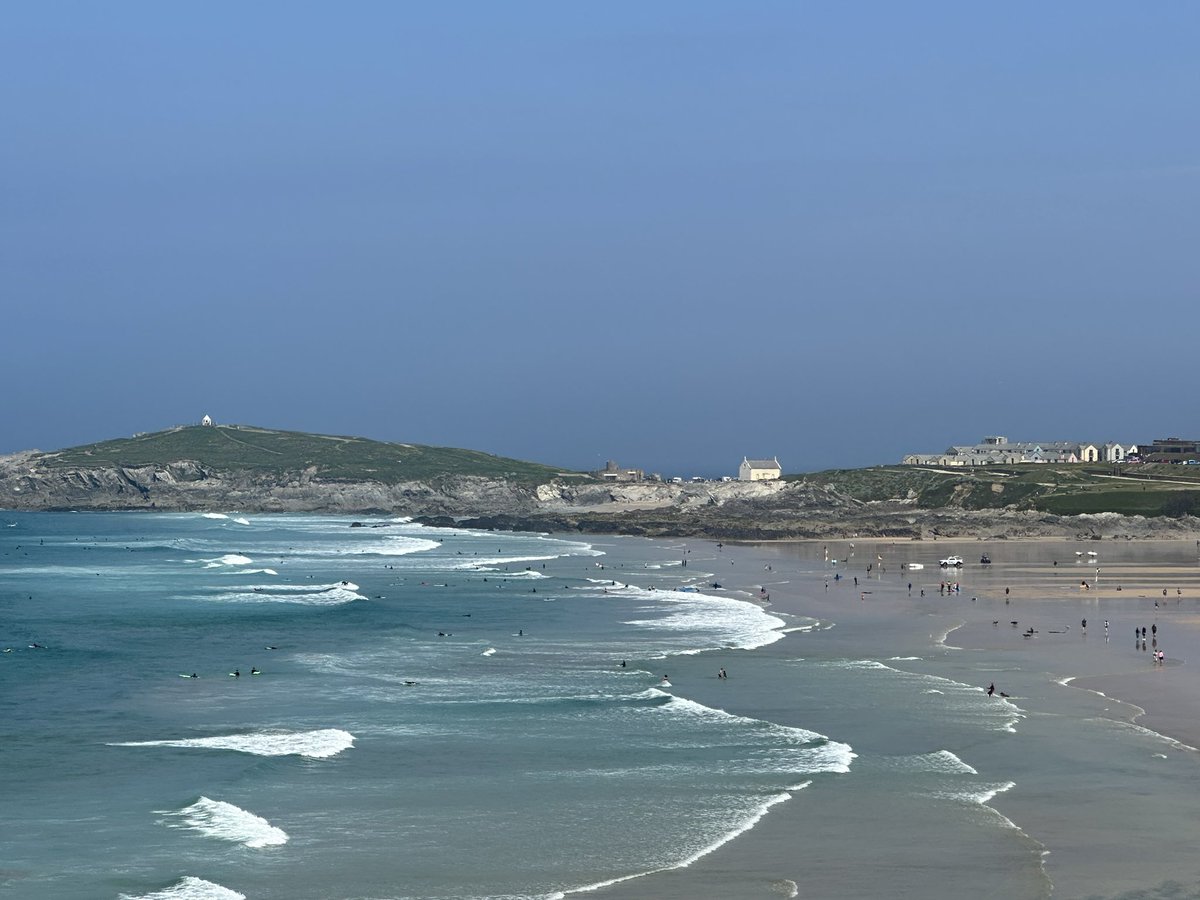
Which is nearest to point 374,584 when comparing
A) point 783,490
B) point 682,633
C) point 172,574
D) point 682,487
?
point 172,574

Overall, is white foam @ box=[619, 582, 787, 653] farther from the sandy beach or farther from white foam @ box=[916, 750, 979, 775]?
white foam @ box=[916, 750, 979, 775]

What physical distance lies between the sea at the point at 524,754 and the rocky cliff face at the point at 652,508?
58.2m

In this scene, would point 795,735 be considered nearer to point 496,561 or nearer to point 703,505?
point 496,561

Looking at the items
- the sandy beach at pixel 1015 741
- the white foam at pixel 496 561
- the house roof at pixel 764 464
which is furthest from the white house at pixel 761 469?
the sandy beach at pixel 1015 741

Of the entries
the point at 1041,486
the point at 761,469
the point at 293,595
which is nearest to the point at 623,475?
the point at 761,469

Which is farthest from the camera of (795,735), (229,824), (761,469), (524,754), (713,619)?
(761,469)

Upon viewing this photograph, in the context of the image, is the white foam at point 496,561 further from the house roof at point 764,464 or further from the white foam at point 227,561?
the house roof at point 764,464

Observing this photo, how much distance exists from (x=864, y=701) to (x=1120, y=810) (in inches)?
500

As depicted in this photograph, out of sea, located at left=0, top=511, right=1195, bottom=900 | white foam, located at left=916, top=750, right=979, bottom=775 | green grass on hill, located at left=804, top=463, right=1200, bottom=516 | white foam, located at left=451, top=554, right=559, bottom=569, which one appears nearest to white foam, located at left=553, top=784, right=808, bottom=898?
sea, located at left=0, top=511, right=1195, bottom=900

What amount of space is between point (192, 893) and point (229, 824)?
14.1 feet

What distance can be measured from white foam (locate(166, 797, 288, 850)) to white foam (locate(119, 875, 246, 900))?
6.97 feet

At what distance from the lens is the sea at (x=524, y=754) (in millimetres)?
23578

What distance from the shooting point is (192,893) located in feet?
73.3

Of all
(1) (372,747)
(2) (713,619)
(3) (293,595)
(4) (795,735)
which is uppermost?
(3) (293,595)
